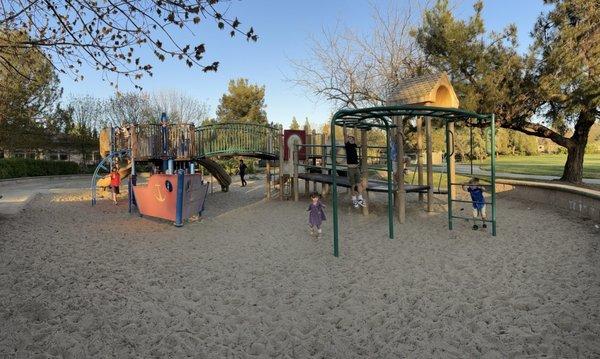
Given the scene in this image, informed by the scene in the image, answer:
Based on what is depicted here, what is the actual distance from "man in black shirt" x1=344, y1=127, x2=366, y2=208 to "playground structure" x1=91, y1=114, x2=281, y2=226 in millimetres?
4164

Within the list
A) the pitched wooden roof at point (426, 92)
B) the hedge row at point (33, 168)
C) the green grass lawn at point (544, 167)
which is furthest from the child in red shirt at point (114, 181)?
the green grass lawn at point (544, 167)

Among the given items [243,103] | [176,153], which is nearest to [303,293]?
[176,153]

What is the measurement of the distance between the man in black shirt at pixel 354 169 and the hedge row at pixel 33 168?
95.5ft

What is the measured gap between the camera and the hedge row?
29484mm

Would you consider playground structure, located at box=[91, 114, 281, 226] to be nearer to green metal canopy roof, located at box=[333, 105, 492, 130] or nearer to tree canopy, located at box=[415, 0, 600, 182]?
green metal canopy roof, located at box=[333, 105, 492, 130]

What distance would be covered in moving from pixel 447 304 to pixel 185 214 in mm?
7422

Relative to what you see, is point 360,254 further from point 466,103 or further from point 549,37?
point 549,37

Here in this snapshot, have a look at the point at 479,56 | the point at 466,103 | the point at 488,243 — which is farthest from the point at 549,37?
the point at 488,243

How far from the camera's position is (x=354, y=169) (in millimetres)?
10648

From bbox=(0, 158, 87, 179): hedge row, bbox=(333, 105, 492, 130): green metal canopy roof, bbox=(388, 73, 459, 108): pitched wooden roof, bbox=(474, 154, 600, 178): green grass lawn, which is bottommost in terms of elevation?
bbox=(474, 154, 600, 178): green grass lawn

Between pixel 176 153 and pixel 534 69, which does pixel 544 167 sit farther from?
pixel 176 153

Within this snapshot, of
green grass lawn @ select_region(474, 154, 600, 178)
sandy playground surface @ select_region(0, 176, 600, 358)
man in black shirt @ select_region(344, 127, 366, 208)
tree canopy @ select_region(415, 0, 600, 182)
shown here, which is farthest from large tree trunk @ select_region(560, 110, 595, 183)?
man in black shirt @ select_region(344, 127, 366, 208)

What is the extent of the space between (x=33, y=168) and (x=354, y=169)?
3205 centimetres

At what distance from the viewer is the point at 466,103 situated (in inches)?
575
